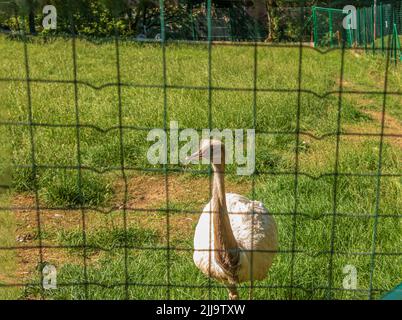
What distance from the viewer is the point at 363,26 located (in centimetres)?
1367

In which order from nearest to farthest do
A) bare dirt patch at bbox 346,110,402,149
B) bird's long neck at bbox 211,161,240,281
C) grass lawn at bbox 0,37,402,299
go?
bird's long neck at bbox 211,161,240,281 < grass lawn at bbox 0,37,402,299 < bare dirt patch at bbox 346,110,402,149

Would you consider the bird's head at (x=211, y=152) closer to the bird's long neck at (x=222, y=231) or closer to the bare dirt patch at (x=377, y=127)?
the bird's long neck at (x=222, y=231)

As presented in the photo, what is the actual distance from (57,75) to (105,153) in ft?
10.3

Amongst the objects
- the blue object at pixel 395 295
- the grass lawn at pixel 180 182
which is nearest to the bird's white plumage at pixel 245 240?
the grass lawn at pixel 180 182

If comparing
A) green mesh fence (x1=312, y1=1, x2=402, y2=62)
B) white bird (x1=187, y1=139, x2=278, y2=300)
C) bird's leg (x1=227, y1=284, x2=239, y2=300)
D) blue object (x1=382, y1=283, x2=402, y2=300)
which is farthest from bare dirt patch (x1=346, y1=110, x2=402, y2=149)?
blue object (x1=382, y1=283, x2=402, y2=300)

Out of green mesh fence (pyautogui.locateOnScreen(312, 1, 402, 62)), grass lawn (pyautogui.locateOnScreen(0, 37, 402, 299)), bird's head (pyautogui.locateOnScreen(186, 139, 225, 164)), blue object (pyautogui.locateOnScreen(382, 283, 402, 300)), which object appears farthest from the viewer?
green mesh fence (pyautogui.locateOnScreen(312, 1, 402, 62))

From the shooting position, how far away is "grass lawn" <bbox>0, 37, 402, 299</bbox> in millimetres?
3643

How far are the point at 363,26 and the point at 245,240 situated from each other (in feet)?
36.1

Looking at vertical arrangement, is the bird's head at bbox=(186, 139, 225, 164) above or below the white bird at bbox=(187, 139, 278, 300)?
above

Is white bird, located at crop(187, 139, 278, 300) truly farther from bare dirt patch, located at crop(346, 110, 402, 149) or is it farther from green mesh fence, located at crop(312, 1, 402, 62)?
green mesh fence, located at crop(312, 1, 402, 62)

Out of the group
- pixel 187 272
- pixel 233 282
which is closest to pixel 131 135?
pixel 187 272

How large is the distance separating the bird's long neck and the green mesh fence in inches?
355

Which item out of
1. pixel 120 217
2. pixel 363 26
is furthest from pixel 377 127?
pixel 363 26

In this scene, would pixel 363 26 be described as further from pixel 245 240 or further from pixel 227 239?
pixel 227 239
